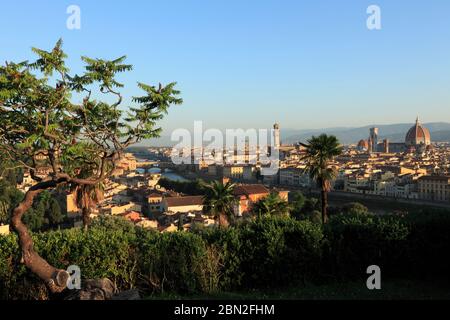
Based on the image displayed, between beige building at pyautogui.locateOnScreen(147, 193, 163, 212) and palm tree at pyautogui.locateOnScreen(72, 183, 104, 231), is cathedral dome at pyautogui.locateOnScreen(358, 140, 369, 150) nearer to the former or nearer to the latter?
beige building at pyautogui.locateOnScreen(147, 193, 163, 212)

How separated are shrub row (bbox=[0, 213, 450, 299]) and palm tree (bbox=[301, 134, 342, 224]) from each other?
1133cm

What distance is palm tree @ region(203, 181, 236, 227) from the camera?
66.9ft

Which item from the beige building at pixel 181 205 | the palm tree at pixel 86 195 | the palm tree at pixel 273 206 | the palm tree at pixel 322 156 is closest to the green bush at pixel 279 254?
the palm tree at pixel 86 195

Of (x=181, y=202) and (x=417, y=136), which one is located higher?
(x=417, y=136)

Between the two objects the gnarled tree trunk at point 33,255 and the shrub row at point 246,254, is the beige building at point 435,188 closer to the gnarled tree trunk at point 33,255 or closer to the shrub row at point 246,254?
the shrub row at point 246,254

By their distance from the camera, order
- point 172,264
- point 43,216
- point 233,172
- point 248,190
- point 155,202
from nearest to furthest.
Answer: point 172,264, point 43,216, point 155,202, point 248,190, point 233,172

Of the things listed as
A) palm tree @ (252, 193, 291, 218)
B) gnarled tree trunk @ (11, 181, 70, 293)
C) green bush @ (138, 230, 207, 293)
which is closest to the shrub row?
green bush @ (138, 230, 207, 293)

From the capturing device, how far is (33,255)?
7.00 m

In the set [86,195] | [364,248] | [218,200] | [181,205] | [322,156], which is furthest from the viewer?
[181,205]

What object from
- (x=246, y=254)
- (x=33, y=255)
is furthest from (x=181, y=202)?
(x=33, y=255)

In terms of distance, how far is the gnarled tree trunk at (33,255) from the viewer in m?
6.88

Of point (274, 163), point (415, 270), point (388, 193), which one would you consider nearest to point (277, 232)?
point (415, 270)

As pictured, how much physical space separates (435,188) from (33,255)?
231ft

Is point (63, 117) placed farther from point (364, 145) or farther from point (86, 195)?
Answer: point (364, 145)
